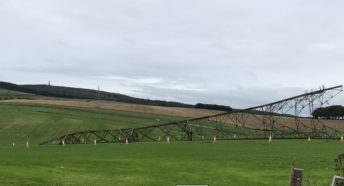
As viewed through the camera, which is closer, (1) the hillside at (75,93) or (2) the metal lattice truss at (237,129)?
(2) the metal lattice truss at (237,129)

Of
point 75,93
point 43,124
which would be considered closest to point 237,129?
point 43,124

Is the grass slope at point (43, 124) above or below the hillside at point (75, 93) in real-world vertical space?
below

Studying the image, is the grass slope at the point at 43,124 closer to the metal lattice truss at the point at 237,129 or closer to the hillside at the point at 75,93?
the metal lattice truss at the point at 237,129

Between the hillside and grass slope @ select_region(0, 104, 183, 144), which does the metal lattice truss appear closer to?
grass slope @ select_region(0, 104, 183, 144)

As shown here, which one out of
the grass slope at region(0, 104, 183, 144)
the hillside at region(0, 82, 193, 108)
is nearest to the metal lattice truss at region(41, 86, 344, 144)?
the grass slope at region(0, 104, 183, 144)

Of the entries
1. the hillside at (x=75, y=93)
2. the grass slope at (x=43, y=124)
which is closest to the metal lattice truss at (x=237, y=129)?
the grass slope at (x=43, y=124)

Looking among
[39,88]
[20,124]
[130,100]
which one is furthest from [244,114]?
[39,88]

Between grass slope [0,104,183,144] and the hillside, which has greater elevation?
the hillside

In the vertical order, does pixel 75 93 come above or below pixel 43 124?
above

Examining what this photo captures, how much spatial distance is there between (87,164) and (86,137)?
44.4 metres

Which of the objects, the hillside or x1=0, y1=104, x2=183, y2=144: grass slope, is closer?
x1=0, y1=104, x2=183, y2=144: grass slope

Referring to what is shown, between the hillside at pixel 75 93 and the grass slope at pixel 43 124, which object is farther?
the hillside at pixel 75 93

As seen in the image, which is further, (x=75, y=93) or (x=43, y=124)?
(x=75, y=93)

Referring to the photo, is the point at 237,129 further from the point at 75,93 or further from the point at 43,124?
the point at 75,93
